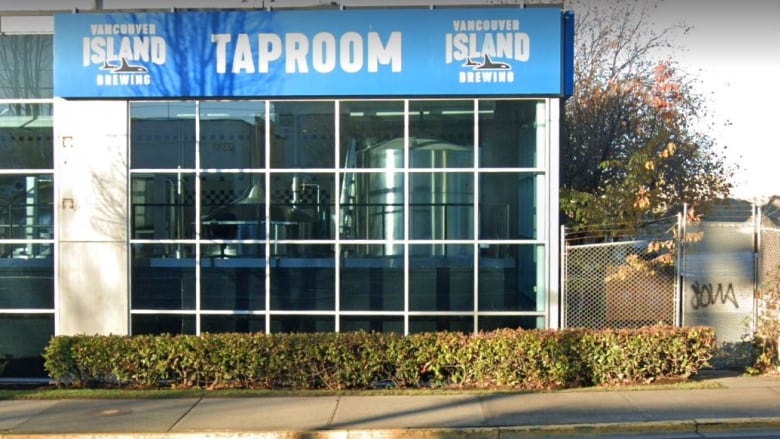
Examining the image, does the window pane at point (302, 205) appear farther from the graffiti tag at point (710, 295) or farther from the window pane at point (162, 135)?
the graffiti tag at point (710, 295)

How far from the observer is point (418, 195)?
1270cm

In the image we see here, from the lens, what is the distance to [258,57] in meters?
12.4

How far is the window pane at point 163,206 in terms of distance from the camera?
12742 millimetres

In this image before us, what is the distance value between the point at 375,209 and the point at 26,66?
20.4 ft

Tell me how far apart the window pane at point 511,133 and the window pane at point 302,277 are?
9.77 ft

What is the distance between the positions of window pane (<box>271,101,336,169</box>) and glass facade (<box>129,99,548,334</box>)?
0.02 metres

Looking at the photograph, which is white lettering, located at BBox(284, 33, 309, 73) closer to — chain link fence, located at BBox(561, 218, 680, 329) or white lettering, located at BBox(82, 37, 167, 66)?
white lettering, located at BBox(82, 37, 167, 66)

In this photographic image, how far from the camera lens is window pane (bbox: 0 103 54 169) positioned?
1305cm

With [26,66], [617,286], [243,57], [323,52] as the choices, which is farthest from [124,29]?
[617,286]

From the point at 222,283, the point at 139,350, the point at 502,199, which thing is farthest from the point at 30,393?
the point at 502,199

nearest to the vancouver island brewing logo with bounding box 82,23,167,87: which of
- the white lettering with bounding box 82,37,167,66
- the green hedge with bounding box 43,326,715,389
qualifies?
the white lettering with bounding box 82,37,167,66

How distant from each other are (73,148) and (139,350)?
3662 mm

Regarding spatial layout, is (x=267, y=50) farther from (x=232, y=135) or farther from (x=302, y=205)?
(x=302, y=205)

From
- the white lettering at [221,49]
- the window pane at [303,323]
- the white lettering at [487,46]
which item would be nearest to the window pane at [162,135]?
the white lettering at [221,49]
